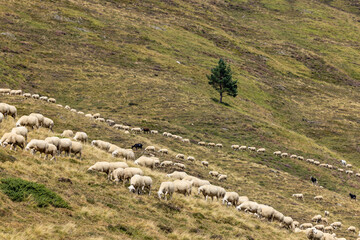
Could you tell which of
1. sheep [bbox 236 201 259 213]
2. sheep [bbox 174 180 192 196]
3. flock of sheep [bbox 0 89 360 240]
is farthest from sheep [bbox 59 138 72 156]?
sheep [bbox 236 201 259 213]

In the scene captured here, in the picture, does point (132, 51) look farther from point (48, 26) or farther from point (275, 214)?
point (275, 214)

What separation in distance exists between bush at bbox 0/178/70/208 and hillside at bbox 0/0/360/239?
44 cm

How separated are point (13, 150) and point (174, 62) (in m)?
87.8

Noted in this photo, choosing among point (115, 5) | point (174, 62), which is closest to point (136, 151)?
point (174, 62)

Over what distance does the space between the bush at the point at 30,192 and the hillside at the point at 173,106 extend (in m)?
0.44

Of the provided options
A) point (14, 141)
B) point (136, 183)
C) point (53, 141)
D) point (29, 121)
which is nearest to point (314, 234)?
point (136, 183)

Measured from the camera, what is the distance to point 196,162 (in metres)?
46.9

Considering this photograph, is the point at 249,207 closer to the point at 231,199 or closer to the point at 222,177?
the point at 231,199

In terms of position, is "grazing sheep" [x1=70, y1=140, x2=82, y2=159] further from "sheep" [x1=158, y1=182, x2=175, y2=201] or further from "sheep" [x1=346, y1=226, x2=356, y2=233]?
"sheep" [x1=346, y1=226, x2=356, y2=233]

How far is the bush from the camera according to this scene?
1639 centimetres

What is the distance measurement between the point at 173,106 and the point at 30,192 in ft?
190

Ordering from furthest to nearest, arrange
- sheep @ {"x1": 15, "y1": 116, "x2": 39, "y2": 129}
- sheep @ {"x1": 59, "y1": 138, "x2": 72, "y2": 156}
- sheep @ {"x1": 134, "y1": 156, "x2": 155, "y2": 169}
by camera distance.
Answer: sheep @ {"x1": 134, "y1": 156, "x2": 155, "y2": 169}, sheep @ {"x1": 15, "y1": 116, "x2": 39, "y2": 129}, sheep @ {"x1": 59, "y1": 138, "x2": 72, "y2": 156}

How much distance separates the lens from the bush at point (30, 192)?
16.4 metres

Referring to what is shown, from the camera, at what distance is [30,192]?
55.5ft
